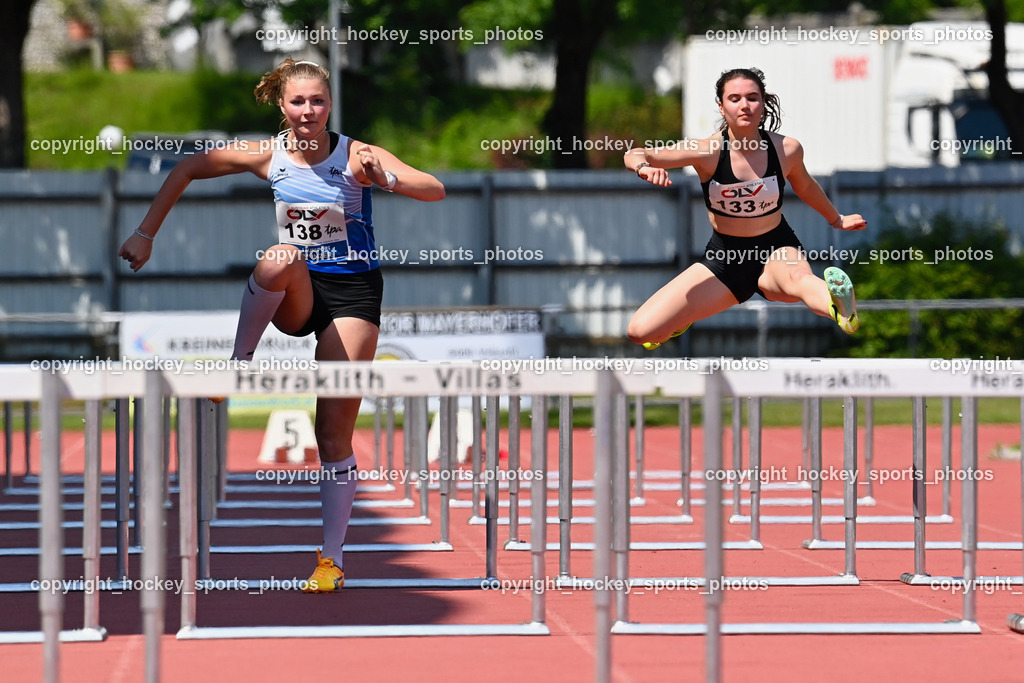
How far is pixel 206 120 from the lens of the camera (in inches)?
1620

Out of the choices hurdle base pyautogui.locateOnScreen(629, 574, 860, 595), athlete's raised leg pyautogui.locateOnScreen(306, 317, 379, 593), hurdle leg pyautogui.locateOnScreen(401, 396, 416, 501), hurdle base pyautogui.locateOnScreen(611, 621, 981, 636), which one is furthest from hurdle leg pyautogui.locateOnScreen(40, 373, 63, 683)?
hurdle leg pyautogui.locateOnScreen(401, 396, 416, 501)

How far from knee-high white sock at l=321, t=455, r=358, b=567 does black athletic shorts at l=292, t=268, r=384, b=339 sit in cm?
62

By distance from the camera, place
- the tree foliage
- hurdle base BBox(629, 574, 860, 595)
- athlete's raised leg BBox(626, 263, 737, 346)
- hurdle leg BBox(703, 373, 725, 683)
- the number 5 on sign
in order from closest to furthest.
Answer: hurdle leg BBox(703, 373, 725, 683) → hurdle base BBox(629, 574, 860, 595) → athlete's raised leg BBox(626, 263, 737, 346) → the number 5 on sign → the tree foliage

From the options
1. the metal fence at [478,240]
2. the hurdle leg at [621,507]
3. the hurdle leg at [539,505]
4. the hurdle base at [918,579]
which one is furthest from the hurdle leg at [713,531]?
the metal fence at [478,240]

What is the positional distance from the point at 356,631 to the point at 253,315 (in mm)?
1365

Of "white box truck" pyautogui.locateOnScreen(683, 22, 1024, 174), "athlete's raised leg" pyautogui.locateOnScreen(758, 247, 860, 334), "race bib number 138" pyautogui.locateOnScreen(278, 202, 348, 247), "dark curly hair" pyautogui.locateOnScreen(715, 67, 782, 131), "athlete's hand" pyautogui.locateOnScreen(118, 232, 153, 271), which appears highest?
"white box truck" pyautogui.locateOnScreen(683, 22, 1024, 174)

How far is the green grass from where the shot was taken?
1548 inches

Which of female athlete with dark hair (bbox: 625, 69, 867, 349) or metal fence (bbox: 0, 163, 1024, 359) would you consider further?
metal fence (bbox: 0, 163, 1024, 359)

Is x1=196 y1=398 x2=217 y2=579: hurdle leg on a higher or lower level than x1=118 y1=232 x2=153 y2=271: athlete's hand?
lower

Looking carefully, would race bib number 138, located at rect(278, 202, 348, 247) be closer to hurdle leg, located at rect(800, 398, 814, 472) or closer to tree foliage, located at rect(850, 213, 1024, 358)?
hurdle leg, located at rect(800, 398, 814, 472)

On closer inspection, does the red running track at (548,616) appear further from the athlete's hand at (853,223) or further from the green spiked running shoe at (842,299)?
the athlete's hand at (853,223)

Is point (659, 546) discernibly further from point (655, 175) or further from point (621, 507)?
point (655, 175)

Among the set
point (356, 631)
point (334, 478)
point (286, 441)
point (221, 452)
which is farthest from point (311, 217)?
point (286, 441)

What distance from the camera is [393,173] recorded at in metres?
5.97
